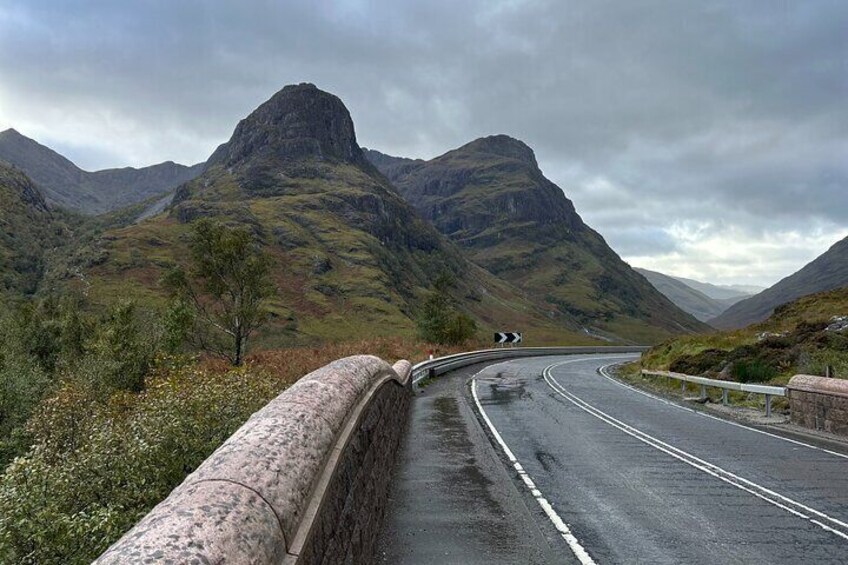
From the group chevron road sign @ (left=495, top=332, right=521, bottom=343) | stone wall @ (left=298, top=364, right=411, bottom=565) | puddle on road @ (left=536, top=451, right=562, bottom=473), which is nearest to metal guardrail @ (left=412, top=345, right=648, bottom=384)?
chevron road sign @ (left=495, top=332, right=521, bottom=343)

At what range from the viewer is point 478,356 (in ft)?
140

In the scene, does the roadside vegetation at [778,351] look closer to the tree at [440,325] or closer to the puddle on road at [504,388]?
the puddle on road at [504,388]

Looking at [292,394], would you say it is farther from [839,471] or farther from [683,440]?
[683,440]

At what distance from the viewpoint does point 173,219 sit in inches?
6314

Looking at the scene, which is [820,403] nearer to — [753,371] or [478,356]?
[753,371]

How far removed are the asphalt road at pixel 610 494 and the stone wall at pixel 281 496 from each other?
1.80 meters

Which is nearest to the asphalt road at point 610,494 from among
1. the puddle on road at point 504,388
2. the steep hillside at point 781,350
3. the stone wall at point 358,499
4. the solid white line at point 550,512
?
the solid white line at point 550,512

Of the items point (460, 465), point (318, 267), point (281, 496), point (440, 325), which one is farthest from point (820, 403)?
point (318, 267)

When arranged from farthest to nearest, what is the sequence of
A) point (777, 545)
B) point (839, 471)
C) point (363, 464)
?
1. point (839, 471)
2. point (777, 545)
3. point (363, 464)

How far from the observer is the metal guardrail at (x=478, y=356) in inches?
1071

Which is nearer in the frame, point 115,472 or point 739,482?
point 115,472

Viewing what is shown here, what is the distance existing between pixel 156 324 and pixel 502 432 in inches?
884

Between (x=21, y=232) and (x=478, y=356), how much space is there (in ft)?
493

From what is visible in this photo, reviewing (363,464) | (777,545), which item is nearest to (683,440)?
(777,545)
